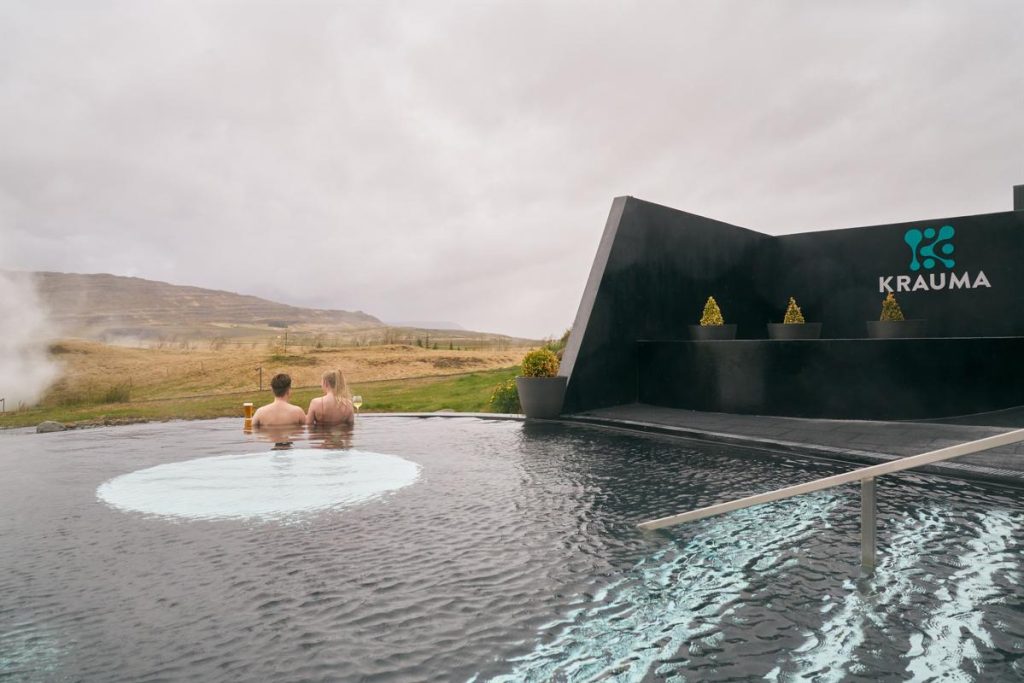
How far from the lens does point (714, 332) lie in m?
11.8

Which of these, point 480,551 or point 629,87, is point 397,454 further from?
point 629,87

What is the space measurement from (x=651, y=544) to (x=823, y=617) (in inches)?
49.1

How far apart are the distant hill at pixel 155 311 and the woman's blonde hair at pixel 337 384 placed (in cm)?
6434

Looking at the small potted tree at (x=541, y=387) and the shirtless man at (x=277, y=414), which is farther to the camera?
the small potted tree at (x=541, y=387)

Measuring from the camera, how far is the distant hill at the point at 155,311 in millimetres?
74812

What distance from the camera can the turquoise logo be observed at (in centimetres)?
1257

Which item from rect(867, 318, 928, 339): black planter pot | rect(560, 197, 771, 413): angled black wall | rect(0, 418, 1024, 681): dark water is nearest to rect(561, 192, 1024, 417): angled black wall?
rect(560, 197, 771, 413): angled black wall

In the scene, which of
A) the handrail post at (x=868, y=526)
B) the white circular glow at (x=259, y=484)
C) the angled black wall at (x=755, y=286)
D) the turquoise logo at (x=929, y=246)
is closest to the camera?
the handrail post at (x=868, y=526)

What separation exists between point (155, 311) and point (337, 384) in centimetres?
8908

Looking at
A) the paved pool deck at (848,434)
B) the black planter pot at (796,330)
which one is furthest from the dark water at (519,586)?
the black planter pot at (796,330)

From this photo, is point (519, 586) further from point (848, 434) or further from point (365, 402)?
point (365, 402)

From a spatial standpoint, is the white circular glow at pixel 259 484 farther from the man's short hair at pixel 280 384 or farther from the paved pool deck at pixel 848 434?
the paved pool deck at pixel 848 434

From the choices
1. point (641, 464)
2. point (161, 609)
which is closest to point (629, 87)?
point (641, 464)

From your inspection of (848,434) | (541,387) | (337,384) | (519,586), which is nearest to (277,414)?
(337,384)
